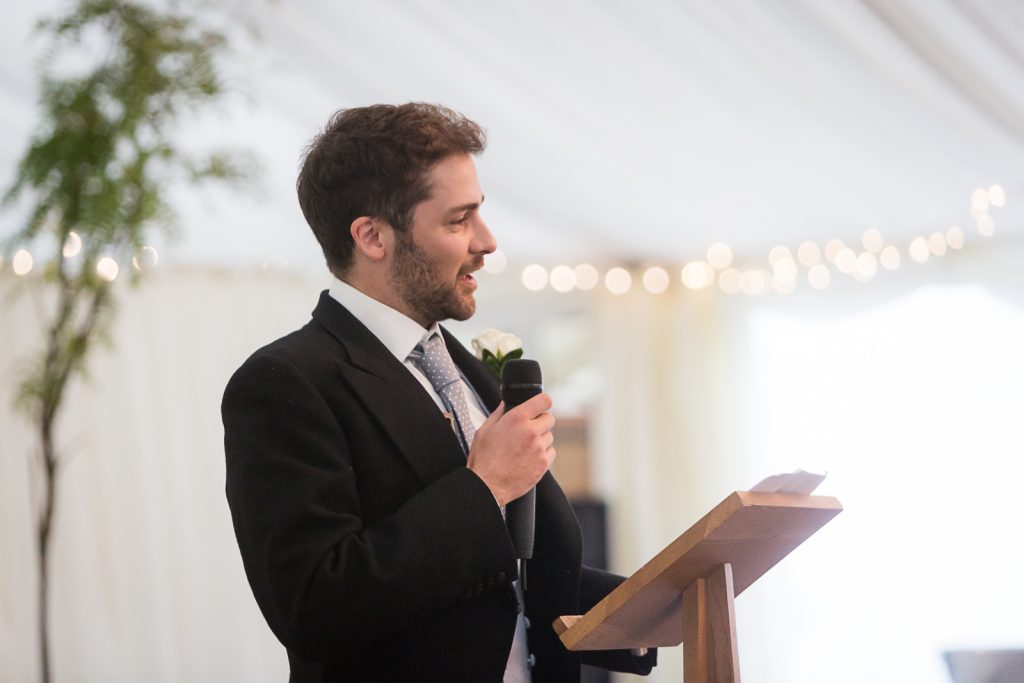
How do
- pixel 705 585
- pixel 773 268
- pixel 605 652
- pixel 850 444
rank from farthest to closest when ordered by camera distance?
pixel 773 268
pixel 850 444
pixel 605 652
pixel 705 585

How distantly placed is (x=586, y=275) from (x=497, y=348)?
14.1ft

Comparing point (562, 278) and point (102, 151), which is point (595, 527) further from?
point (102, 151)

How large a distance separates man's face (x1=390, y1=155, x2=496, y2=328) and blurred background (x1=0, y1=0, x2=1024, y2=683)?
2.20 metres

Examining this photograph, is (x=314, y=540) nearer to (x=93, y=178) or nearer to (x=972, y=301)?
(x=93, y=178)

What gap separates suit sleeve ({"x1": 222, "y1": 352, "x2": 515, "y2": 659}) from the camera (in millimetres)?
1433

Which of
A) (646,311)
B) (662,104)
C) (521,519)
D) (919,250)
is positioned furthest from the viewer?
(646,311)

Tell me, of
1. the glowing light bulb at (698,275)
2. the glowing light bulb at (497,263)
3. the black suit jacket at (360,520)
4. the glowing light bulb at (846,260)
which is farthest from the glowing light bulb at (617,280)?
the black suit jacket at (360,520)

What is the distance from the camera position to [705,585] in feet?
5.12

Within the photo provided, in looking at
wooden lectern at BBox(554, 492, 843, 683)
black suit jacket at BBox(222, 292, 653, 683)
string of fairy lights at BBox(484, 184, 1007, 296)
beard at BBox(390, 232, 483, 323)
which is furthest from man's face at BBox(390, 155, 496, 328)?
string of fairy lights at BBox(484, 184, 1007, 296)

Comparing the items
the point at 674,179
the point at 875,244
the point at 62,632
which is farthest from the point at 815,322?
the point at 62,632

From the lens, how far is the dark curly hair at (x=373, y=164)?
175 cm

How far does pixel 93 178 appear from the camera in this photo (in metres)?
3.43

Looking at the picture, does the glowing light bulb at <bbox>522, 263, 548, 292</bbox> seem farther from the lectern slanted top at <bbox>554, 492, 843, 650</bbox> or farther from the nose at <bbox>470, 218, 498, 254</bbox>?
the lectern slanted top at <bbox>554, 492, 843, 650</bbox>

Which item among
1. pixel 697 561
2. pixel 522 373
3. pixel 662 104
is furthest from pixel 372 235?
pixel 662 104
